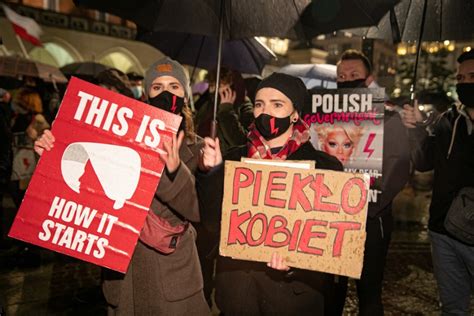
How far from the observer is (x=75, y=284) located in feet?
17.0

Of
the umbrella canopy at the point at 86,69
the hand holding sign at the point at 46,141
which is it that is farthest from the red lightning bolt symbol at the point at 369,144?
the umbrella canopy at the point at 86,69

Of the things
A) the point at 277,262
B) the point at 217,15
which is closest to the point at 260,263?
the point at 277,262

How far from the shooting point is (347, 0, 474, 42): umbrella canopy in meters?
3.52

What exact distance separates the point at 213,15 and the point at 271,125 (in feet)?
4.31

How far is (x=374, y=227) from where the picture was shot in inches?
139

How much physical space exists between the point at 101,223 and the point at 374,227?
6.96ft

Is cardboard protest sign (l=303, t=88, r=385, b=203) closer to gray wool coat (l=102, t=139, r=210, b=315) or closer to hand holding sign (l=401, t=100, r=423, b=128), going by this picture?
hand holding sign (l=401, t=100, r=423, b=128)

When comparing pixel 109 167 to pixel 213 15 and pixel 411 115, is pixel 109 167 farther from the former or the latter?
pixel 411 115

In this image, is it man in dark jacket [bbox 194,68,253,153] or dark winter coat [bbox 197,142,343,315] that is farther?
man in dark jacket [bbox 194,68,253,153]

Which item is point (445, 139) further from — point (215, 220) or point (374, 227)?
point (215, 220)

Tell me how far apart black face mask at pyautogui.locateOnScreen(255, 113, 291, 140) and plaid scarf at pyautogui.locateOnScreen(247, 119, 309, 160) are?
0.05m

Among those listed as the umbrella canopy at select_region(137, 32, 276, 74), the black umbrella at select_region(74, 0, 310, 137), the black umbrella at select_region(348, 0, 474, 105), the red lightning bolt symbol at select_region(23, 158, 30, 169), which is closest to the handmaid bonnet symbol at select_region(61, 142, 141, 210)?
the black umbrella at select_region(74, 0, 310, 137)

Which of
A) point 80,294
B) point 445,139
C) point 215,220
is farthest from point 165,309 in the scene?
point 80,294

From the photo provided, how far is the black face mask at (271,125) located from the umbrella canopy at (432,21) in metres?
1.62
